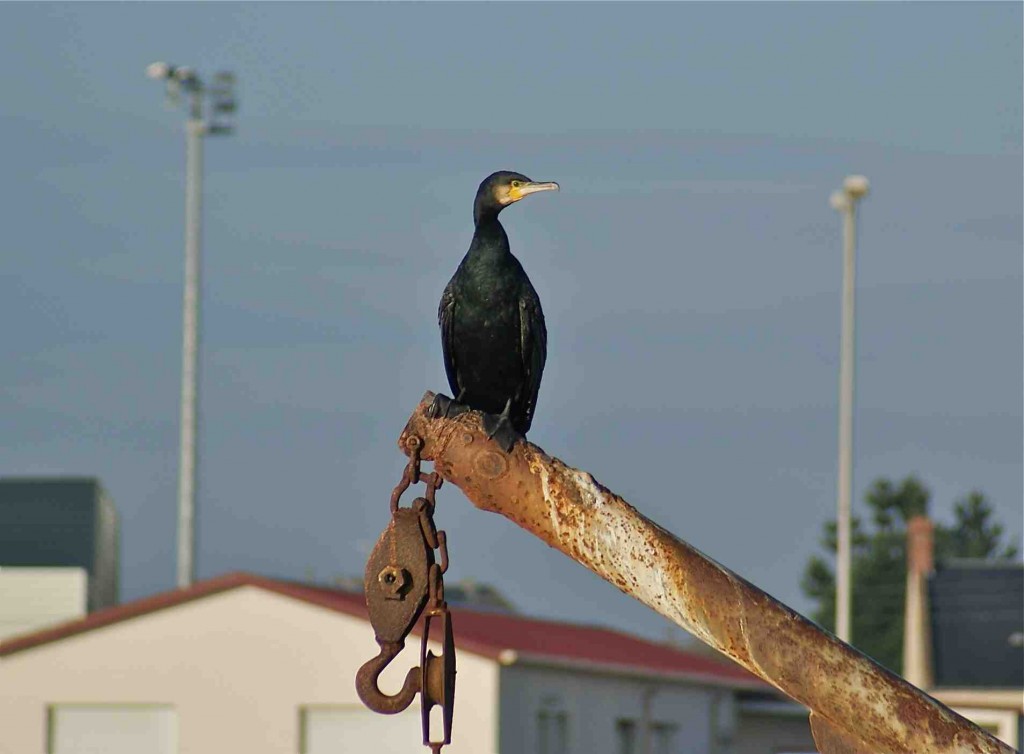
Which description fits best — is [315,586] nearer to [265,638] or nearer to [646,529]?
[265,638]

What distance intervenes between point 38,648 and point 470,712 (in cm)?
563

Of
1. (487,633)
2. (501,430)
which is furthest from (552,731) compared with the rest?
(501,430)

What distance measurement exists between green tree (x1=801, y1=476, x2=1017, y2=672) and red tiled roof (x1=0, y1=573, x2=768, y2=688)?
120 ft

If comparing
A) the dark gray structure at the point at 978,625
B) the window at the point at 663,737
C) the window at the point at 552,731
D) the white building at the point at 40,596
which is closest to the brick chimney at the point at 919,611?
the dark gray structure at the point at 978,625

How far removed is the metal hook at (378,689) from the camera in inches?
185

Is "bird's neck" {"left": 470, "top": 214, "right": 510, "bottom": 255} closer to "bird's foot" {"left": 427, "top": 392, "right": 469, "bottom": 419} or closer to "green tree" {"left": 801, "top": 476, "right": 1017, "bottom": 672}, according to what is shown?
"bird's foot" {"left": 427, "top": 392, "right": 469, "bottom": 419}

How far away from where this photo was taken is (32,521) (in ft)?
111

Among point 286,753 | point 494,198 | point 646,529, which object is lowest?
point 286,753

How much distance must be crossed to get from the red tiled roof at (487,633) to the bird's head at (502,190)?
47.3 ft

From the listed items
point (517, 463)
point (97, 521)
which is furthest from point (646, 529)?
point (97, 521)

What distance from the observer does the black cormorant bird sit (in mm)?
6668

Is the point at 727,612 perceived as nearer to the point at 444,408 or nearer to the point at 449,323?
the point at 444,408

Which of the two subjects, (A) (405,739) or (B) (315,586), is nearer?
(A) (405,739)

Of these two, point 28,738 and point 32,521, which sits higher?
point 32,521
